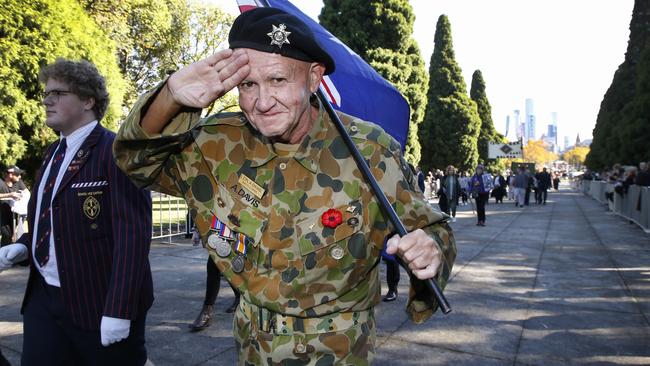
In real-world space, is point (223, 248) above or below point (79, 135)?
below

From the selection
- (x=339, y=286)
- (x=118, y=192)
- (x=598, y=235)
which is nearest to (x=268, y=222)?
(x=339, y=286)

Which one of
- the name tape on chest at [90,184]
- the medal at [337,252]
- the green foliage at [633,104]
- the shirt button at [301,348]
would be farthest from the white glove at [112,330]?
the green foliage at [633,104]

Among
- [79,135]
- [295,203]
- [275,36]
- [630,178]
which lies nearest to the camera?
[275,36]

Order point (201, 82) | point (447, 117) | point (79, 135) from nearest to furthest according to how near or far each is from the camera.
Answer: point (201, 82)
point (79, 135)
point (447, 117)

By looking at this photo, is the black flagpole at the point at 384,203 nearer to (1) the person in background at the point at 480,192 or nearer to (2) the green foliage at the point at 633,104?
(1) the person in background at the point at 480,192

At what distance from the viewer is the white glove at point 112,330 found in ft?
7.17

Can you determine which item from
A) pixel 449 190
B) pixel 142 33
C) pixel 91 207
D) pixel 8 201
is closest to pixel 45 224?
pixel 91 207

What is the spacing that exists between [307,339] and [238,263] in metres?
0.34

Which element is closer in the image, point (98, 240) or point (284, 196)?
point (284, 196)

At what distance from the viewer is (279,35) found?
1.55 metres

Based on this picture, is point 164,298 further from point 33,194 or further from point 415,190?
point 415,190

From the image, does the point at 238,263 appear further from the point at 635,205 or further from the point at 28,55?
the point at 635,205

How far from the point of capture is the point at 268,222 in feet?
5.38

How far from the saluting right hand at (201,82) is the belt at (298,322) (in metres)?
0.72
